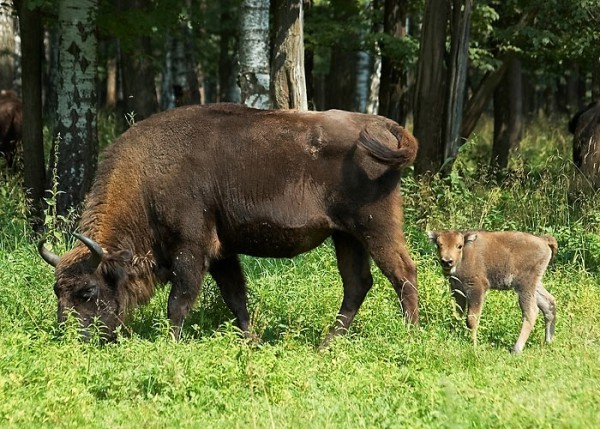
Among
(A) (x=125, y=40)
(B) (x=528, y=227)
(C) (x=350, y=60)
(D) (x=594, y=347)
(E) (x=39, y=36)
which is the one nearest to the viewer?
(D) (x=594, y=347)

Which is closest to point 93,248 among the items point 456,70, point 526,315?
point 526,315

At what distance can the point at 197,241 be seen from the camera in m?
8.62

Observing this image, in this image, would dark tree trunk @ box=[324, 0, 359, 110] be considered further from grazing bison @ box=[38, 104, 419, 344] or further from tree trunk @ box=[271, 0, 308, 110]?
grazing bison @ box=[38, 104, 419, 344]

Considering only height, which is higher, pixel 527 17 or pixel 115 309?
pixel 527 17

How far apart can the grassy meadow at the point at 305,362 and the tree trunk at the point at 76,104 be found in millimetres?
1709

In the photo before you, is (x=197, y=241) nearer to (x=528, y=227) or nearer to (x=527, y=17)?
(x=528, y=227)

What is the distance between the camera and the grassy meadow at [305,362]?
20.7 feet

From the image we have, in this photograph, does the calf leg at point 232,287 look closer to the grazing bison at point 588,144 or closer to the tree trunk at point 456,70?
the grazing bison at point 588,144

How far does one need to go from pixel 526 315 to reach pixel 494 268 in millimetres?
497

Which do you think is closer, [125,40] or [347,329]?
[347,329]

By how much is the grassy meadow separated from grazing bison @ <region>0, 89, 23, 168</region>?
717 centimetres

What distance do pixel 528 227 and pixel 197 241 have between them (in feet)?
16.7

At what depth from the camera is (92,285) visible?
8.56 m

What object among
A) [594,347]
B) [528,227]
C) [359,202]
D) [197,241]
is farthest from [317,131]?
[528,227]
